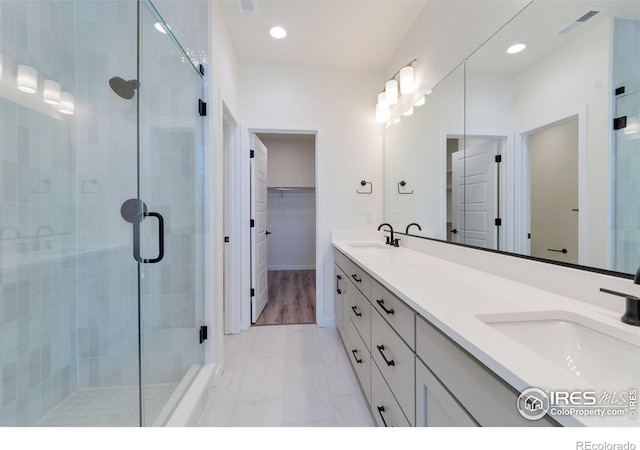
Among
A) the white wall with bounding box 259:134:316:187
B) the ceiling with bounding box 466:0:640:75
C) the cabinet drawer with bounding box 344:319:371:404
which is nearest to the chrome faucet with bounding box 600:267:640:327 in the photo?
the ceiling with bounding box 466:0:640:75

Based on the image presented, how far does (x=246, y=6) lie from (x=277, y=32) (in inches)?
16.3

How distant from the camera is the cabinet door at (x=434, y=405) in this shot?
0.67 metres

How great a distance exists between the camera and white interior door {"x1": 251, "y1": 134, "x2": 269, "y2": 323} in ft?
8.89

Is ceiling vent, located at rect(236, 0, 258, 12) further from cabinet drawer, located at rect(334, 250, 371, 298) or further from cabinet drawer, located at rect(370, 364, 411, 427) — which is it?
cabinet drawer, located at rect(370, 364, 411, 427)

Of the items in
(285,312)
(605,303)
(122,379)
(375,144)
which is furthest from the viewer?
(285,312)

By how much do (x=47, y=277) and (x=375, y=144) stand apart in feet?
9.51

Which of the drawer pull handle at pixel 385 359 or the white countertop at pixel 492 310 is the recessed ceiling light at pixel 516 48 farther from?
the drawer pull handle at pixel 385 359

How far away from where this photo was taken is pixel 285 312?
122 inches

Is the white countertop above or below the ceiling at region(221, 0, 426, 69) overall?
below

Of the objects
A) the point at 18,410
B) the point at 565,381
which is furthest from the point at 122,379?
the point at 565,381

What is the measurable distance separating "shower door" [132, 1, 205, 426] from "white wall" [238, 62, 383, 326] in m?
0.92

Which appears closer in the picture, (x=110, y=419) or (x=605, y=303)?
(x=605, y=303)

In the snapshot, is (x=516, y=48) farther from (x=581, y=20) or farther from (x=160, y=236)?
(x=160, y=236)

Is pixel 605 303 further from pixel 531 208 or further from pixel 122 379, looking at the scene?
pixel 122 379
